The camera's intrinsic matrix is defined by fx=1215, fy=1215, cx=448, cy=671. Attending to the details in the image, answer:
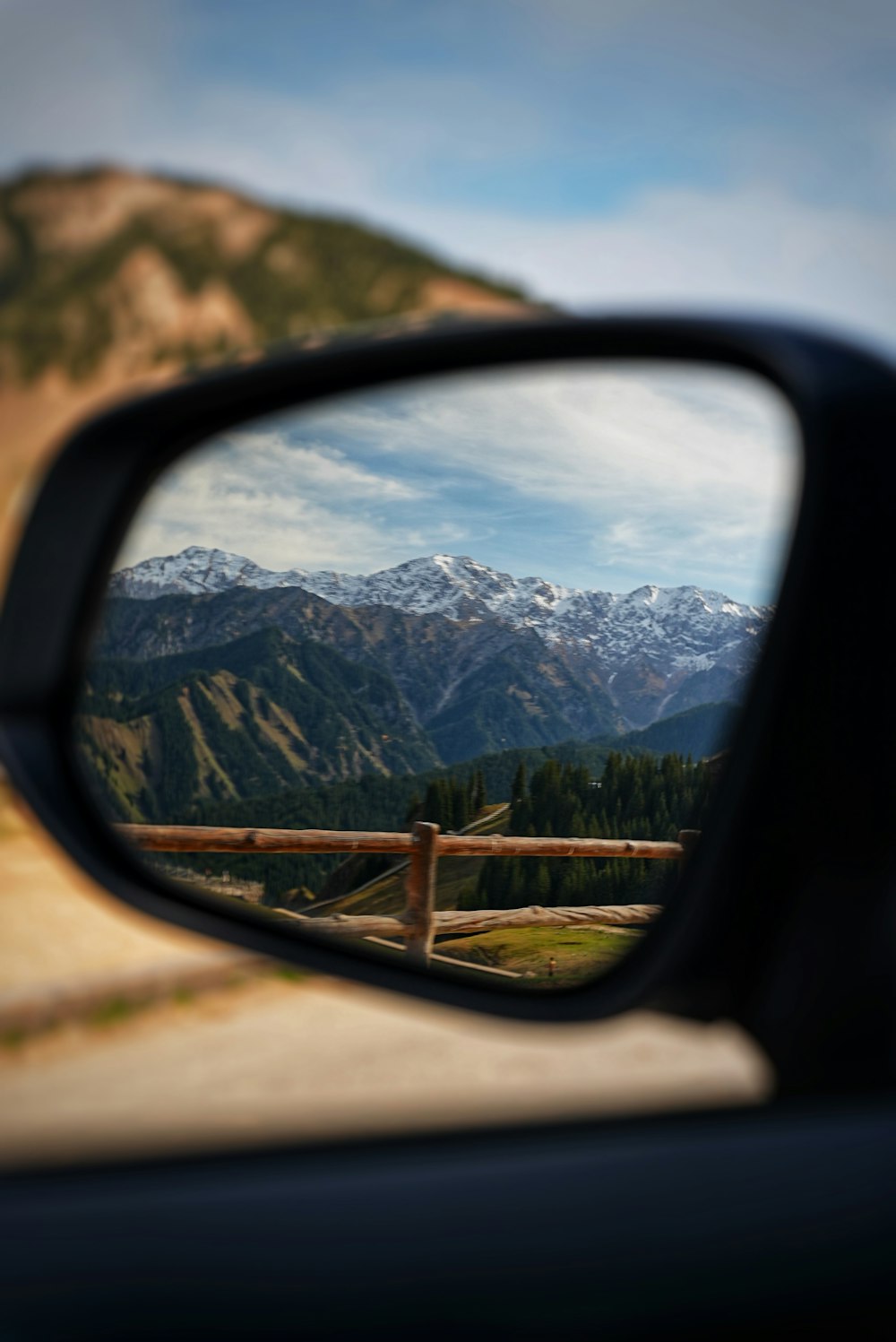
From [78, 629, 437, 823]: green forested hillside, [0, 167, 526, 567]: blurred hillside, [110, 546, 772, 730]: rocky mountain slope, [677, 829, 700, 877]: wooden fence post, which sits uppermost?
[0, 167, 526, 567]: blurred hillside

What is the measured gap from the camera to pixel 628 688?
1.40 metres

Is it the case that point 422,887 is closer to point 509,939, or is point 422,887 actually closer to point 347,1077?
point 509,939

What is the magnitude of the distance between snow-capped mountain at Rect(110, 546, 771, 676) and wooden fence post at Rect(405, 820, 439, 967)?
0.86 feet

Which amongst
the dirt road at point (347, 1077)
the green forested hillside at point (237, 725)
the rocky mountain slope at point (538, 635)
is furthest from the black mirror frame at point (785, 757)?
the green forested hillside at point (237, 725)

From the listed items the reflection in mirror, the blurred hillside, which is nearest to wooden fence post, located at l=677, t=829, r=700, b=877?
the reflection in mirror

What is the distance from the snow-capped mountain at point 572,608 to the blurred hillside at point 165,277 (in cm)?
7306

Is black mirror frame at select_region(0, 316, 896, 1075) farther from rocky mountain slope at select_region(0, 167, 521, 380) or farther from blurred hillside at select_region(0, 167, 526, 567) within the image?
rocky mountain slope at select_region(0, 167, 521, 380)

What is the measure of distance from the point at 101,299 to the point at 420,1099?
89818mm

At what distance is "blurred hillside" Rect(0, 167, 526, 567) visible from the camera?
77312 millimetres

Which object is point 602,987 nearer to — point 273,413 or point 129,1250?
point 129,1250

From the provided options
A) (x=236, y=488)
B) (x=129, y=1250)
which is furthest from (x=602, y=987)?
(x=236, y=488)

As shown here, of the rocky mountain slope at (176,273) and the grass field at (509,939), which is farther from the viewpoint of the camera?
the rocky mountain slope at (176,273)

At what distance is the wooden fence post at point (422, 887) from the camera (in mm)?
1389

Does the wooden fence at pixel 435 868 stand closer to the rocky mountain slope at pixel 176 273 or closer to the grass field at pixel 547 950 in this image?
the grass field at pixel 547 950
